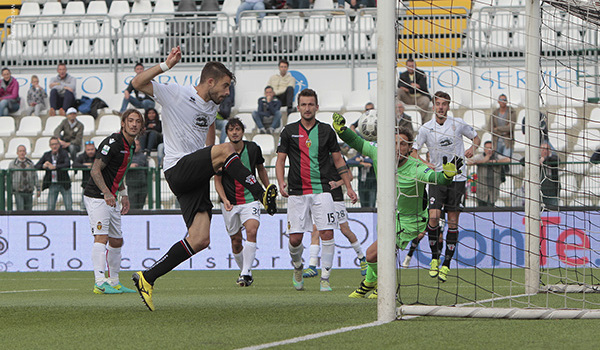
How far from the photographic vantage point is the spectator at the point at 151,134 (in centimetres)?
1783

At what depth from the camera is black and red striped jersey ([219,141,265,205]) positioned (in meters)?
11.3

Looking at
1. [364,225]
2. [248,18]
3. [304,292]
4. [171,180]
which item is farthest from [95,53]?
[171,180]

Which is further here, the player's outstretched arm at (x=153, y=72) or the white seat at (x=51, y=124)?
the white seat at (x=51, y=124)

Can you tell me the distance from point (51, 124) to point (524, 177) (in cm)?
A: 1317

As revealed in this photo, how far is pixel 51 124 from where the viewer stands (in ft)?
65.1

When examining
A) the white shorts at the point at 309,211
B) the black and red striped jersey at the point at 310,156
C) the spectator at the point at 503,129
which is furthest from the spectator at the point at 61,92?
the white shorts at the point at 309,211

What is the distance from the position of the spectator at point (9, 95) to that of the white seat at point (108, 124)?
2144mm

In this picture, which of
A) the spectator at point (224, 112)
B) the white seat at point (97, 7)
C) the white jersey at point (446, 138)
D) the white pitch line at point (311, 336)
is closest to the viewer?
the white pitch line at point (311, 336)

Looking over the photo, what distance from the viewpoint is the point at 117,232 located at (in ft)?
33.5

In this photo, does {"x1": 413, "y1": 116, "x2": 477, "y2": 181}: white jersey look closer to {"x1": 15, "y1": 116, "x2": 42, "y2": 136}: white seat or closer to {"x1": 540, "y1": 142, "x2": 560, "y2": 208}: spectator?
{"x1": 540, "y1": 142, "x2": 560, "y2": 208}: spectator

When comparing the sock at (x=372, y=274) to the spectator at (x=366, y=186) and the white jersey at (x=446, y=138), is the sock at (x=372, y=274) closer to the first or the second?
the white jersey at (x=446, y=138)

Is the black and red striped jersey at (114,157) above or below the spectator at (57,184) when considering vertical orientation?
above

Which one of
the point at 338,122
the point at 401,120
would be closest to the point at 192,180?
the point at 338,122

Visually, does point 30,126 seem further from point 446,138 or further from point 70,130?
point 446,138
